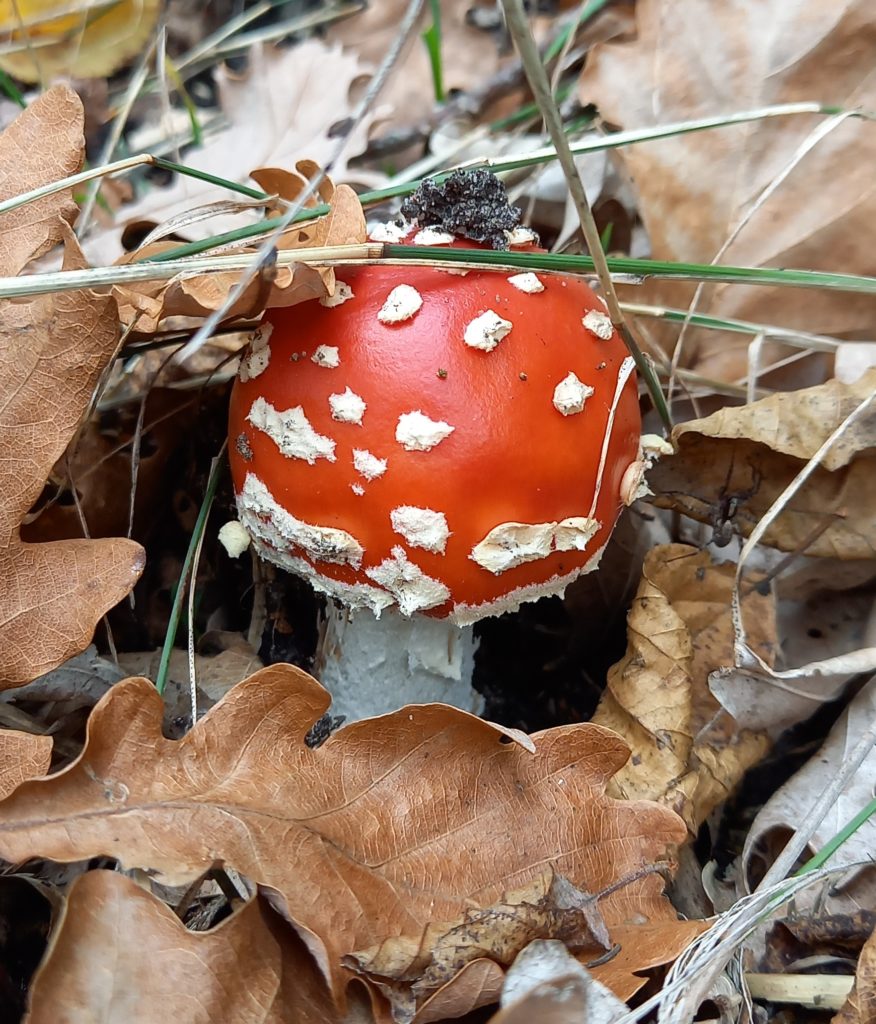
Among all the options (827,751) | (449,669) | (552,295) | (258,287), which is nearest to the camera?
(258,287)

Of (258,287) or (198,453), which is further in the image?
(198,453)

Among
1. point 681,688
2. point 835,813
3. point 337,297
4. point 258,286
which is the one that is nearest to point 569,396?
point 337,297

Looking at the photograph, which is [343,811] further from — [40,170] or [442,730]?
[40,170]

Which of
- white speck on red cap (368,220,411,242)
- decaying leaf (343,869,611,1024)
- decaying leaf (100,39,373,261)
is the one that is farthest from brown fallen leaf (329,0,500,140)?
decaying leaf (343,869,611,1024)

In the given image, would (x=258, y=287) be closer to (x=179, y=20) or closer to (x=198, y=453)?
(x=198, y=453)

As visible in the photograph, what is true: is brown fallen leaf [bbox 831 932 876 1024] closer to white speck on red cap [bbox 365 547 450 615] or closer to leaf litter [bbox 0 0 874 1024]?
leaf litter [bbox 0 0 874 1024]

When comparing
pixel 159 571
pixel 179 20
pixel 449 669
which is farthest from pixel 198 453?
pixel 179 20
